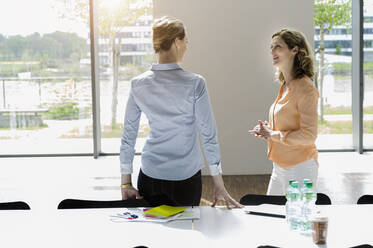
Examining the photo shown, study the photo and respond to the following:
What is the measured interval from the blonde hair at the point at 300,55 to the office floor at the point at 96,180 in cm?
252

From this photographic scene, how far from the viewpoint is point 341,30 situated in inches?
308

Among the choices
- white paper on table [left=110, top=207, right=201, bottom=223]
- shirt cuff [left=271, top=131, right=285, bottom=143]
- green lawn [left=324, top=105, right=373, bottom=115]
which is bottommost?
white paper on table [left=110, top=207, right=201, bottom=223]

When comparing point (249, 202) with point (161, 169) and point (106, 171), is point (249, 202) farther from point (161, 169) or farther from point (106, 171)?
point (106, 171)

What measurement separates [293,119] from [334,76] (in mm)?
5377

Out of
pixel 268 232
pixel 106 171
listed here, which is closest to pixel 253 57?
pixel 106 171

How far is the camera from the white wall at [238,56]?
267 inches

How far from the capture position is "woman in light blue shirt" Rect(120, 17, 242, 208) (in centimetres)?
248

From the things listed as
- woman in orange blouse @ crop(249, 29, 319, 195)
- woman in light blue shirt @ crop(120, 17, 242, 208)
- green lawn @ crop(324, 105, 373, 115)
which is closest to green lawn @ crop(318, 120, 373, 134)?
green lawn @ crop(324, 105, 373, 115)

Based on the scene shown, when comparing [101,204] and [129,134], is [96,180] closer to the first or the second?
[101,204]

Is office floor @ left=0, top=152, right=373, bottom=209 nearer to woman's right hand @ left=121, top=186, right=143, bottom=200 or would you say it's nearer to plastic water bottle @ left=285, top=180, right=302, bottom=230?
woman's right hand @ left=121, top=186, right=143, bottom=200

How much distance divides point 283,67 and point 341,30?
17.4ft

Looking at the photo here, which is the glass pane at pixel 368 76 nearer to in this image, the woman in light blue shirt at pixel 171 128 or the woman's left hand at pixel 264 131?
the woman's left hand at pixel 264 131

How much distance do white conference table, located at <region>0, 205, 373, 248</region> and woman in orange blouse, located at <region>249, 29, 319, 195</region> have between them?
0.40 metres

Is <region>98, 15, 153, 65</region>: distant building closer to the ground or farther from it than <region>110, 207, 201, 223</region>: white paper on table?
farther from it
